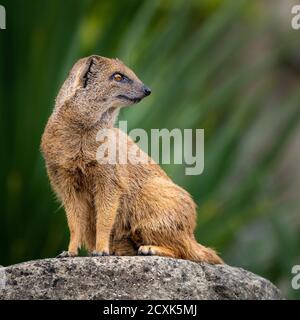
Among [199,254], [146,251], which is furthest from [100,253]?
[199,254]

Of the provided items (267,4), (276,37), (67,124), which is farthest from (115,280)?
(267,4)

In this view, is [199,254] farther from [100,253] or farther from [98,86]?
[98,86]

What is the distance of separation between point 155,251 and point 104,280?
1.79 feet

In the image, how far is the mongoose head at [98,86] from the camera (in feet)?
21.3

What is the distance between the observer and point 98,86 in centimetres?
653

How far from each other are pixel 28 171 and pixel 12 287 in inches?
169

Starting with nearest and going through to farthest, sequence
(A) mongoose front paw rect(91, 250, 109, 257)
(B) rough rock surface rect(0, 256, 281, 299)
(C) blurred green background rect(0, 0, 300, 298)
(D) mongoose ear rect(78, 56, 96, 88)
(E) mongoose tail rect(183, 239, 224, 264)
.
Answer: (B) rough rock surface rect(0, 256, 281, 299) → (A) mongoose front paw rect(91, 250, 109, 257) → (D) mongoose ear rect(78, 56, 96, 88) → (E) mongoose tail rect(183, 239, 224, 264) → (C) blurred green background rect(0, 0, 300, 298)

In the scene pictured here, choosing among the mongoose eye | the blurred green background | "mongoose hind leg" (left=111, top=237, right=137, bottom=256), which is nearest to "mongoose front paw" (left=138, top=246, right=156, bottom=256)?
"mongoose hind leg" (left=111, top=237, right=137, bottom=256)

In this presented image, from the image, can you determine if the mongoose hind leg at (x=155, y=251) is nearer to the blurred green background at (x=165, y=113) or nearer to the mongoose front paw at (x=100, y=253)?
the mongoose front paw at (x=100, y=253)

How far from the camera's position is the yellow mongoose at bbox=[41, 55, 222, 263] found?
21.4 feet

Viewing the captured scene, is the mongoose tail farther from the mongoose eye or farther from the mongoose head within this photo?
the mongoose eye

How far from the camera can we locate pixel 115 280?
6254 millimetres

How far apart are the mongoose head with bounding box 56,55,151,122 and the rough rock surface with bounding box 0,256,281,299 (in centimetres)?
95

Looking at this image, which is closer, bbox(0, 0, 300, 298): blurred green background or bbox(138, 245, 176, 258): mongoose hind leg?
bbox(138, 245, 176, 258): mongoose hind leg
